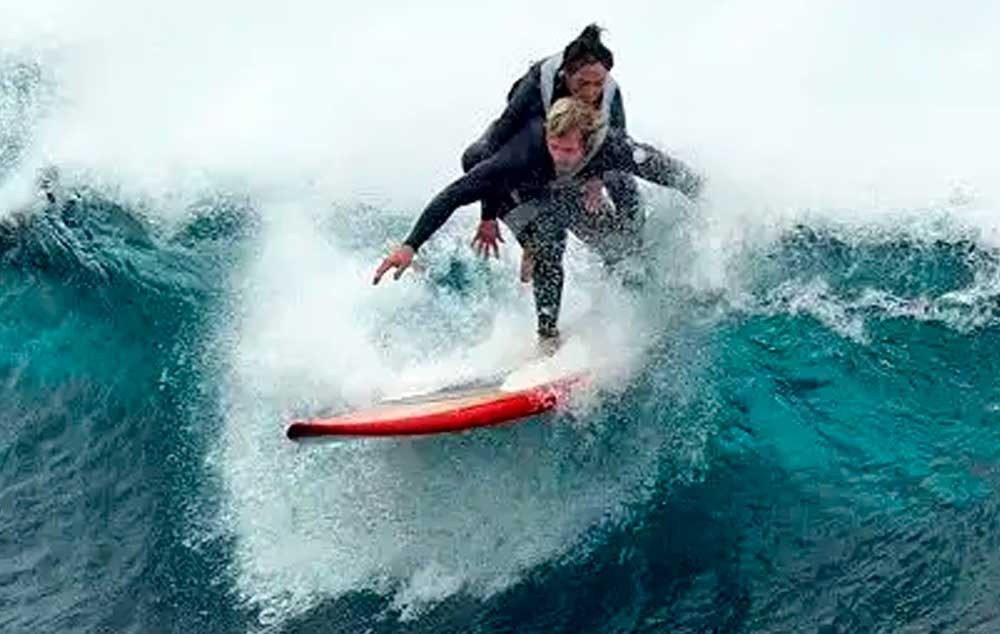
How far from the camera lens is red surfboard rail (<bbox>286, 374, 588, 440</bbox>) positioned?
19.9ft

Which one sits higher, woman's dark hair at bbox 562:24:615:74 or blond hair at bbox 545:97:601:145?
woman's dark hair at bbox 562:24:615:74

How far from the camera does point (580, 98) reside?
6000 mm

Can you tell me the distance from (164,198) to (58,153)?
2.78ft

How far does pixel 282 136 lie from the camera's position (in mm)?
9414

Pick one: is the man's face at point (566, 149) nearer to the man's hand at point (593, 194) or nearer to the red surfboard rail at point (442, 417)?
the man's hand at point (593, 194)

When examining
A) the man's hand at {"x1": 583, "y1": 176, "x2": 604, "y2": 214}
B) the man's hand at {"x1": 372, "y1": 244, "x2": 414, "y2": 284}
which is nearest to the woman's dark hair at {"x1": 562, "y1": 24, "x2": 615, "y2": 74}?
the man's hand at {"x1": 583, "y1": 176, "x2": 604, "y2": 214}

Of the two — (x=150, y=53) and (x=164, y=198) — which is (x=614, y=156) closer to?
(x=164, y=198)

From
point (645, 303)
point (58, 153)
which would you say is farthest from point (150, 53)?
point (645, 303)

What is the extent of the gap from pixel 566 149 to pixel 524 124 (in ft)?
1.35

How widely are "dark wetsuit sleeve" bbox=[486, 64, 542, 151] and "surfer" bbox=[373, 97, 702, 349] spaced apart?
0.16 ft

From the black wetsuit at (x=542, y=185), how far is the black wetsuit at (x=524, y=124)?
4cm

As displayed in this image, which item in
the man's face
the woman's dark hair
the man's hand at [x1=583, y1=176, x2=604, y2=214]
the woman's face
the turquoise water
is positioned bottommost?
the turquoise water

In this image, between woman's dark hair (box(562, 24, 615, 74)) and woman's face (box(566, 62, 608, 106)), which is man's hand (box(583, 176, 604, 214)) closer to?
woman's face (box(566, 62, 608, 106))

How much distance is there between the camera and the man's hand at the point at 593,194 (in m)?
6.27
